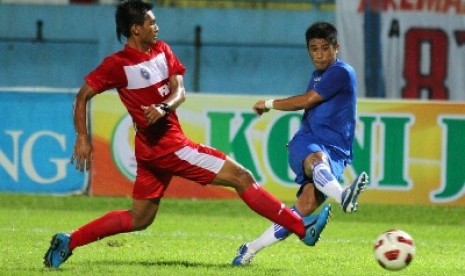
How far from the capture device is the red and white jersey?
320 inches

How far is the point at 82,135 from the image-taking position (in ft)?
26.0

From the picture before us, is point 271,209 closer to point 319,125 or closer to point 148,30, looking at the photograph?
point 319,125

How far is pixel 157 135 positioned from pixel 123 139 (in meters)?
5.62

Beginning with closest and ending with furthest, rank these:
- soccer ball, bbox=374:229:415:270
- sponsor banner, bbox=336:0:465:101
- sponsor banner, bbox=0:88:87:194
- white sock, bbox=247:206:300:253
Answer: soccer ball, bbox=374:229:415:270 → white sock, bbox=247:206:300:253 → sponsor banner, bbox=0:88:87:194 → sponsor banner, bbox=336:0:465:101

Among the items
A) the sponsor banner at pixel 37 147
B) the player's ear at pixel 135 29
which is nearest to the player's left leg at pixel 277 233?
the player's ear at pixel 135 29

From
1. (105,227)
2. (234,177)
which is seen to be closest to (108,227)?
(105,227)

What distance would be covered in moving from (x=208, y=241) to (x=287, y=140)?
3633mm

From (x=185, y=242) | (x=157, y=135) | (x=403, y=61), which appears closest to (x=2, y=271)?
(x=157, y=135)

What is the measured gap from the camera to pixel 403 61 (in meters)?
15.5

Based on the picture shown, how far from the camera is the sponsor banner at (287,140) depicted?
→ 13.7 meters

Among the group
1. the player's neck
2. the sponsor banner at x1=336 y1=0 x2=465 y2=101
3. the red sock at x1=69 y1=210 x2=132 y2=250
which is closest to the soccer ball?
the red sock at x1=69 y1=210 x2=132 y2=250

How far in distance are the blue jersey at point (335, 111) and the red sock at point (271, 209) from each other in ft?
2.28

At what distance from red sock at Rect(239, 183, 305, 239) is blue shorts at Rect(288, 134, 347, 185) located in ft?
1.76

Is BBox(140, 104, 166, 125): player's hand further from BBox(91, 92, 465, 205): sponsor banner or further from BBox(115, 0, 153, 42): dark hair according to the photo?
BBox(91, 92, 465, 205): sponsor banner
